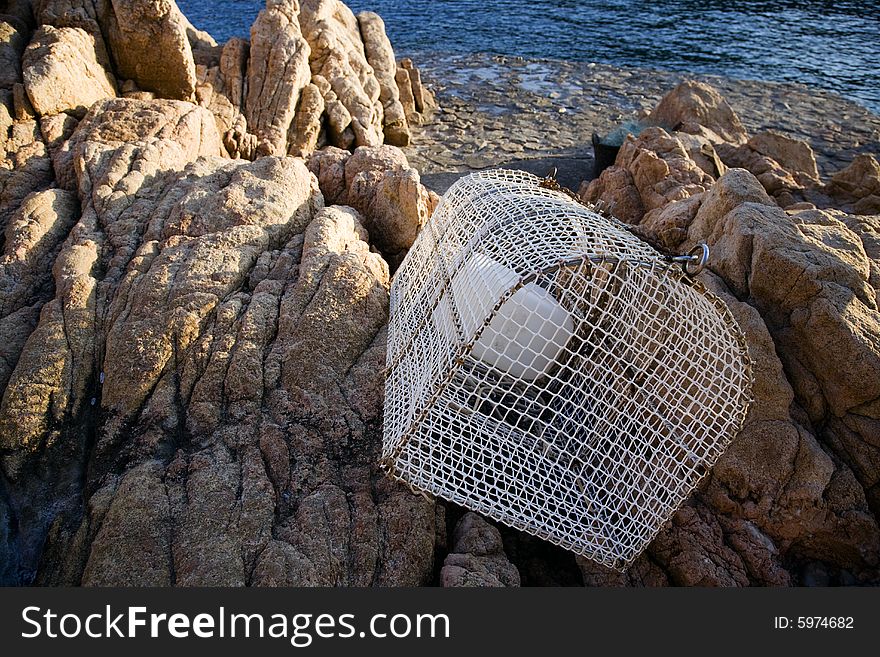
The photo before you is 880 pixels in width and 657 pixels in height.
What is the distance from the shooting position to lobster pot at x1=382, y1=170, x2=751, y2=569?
11.3 ft

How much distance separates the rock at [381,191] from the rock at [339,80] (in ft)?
10.9

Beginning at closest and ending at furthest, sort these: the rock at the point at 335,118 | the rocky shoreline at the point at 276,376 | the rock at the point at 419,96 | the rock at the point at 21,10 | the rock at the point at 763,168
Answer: the rocky shoreline at the point at 276,376 → the rock at the point at 21,10 → the rock at the point at 763,168 → the rock at the point at 335,118 → the rock at the point at 419,96

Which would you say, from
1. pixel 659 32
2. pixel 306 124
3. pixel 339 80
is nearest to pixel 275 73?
pixel 306 124

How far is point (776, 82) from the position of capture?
50.9 feet

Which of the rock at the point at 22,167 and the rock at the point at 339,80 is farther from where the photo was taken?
the rock at the point at 339,80

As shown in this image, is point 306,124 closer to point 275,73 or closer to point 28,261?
point 275,73

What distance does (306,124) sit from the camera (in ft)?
31.3

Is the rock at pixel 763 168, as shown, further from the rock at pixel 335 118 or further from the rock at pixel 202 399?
the rock at pixel 202 399

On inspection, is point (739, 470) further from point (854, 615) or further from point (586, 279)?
point (586, 279)

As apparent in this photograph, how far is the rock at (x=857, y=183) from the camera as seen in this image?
28.0 feet

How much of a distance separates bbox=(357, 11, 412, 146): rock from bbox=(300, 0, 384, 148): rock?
43 centimetres

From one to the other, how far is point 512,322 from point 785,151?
8492mm

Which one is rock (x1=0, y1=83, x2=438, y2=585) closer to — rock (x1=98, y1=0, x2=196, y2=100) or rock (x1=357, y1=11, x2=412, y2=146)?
rock (x1=98, y1=0, x2=196, y2=100)

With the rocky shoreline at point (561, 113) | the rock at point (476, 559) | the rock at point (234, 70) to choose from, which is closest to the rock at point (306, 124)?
the rock at point (234, 70)
